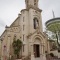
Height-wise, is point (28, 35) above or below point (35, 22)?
below

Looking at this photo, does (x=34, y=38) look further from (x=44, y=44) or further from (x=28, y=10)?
(x=28, y=10)

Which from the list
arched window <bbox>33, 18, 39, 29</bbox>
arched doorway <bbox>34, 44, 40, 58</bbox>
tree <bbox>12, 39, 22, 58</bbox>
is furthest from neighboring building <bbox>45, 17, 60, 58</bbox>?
tree <bbox>12, 39, 22, 58</bbox>

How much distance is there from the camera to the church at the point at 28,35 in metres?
34.6

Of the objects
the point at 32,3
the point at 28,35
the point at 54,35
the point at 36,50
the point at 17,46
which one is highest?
the point at 32,3

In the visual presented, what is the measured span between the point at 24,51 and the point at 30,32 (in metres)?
4.75

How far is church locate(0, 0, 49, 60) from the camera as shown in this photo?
114ft

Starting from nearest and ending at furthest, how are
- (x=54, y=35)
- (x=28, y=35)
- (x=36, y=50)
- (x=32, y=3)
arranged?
(x=28, y=35), (x=36, y=50), (x=32, y=3), (x=54, y=35)

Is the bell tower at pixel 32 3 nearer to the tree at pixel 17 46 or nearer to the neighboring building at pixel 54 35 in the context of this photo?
the neighboring building at pixel 54 35

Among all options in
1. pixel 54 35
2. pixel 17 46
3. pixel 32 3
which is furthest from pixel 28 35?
pixel 32 3

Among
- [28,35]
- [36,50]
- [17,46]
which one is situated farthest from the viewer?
[36,50]

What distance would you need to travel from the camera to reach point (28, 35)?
35.5 metres

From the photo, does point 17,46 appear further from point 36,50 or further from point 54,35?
point 54,35

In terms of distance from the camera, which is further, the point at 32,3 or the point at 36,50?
the point at 32,3

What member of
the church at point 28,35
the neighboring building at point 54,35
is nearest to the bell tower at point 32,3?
the church at point 28,35
